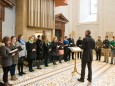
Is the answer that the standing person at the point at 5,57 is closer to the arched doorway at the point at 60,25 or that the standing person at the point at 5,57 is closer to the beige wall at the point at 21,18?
the beige wall at the point at 21,18

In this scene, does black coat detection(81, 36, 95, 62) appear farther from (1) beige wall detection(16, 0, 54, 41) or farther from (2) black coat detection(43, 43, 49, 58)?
(1) beige wall detection(16, 0, 54, 41)

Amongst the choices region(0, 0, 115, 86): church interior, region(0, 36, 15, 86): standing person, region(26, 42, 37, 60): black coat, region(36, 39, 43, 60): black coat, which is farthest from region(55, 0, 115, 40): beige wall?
region(0, 36, 15, 86): standing person

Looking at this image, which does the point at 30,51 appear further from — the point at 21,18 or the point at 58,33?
the point at 58,33

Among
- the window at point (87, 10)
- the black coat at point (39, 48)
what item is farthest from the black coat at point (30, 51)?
the window at point (87, 10)

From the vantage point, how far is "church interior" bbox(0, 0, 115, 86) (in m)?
6.39

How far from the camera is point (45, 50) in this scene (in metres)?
8.95

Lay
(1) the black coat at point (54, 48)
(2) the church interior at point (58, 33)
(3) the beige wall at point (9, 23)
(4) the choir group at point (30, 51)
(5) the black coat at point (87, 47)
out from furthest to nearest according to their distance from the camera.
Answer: (1) the black coat at point (54, 48), (3) the beige wall at point (9, 23), (2) the church interior at point (58, 33), (5) the black coat at point (87, 47), (4) the choir group at point (30, 51)

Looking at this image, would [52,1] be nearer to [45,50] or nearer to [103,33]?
[45,50]

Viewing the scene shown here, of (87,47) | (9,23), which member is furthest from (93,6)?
(87,47)

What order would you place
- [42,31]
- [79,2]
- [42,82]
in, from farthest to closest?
[79,2], [42,31], [42,82]

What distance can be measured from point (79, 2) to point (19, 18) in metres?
8.69

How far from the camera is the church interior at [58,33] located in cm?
639

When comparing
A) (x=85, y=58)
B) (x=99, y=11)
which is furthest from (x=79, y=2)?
(x=85, y=58)

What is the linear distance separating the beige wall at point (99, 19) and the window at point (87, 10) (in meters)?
0.50
